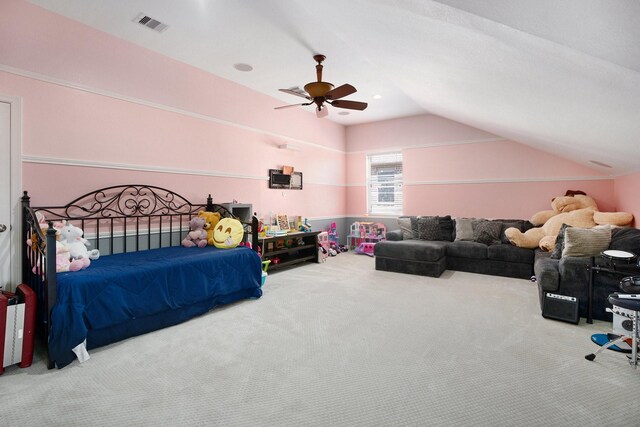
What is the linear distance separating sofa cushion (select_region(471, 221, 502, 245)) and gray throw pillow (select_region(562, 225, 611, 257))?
179 cm

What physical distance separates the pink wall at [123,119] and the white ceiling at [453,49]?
22 centimetres

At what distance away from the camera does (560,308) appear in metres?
2.85

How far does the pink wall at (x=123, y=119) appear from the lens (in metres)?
2.81

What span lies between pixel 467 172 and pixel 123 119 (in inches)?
215

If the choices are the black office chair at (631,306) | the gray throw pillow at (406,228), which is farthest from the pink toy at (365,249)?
the black office chair at (631,306)

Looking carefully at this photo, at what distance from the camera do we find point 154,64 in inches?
145

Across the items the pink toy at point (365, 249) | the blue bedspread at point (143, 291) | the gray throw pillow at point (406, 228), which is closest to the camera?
the blue bedspread at point (143, 291)

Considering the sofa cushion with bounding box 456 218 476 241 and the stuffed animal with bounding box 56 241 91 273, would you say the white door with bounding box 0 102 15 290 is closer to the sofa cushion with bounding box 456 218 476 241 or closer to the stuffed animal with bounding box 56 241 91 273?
the stuffed animal with bounding box 56 241 91 273

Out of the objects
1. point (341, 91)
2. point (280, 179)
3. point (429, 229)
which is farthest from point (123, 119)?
point (429, 229)

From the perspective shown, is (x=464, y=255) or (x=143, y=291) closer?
(x=143, y=291)

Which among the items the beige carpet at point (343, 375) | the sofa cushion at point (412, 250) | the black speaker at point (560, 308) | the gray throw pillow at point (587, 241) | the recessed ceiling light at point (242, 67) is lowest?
the beige carpet at point (343, 375)

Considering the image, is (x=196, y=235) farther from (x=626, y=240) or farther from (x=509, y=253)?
(x=626, y=240)

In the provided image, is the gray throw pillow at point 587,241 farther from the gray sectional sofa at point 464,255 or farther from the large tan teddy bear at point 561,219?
the large tan teddy bear at point 561,219

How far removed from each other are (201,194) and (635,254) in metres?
4.71
